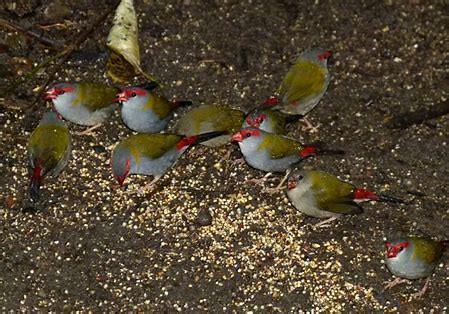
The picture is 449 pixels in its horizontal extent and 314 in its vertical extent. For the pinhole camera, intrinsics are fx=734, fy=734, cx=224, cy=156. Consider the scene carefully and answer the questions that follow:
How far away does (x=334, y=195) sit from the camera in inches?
169

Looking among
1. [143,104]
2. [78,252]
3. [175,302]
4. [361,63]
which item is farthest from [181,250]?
[361,63]

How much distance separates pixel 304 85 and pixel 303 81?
3 centimetres

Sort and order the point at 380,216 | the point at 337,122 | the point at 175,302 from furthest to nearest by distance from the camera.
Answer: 1. the point at 337,122
2. the point at 380,216
3. the point at 175,302

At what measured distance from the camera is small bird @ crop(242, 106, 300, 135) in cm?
454

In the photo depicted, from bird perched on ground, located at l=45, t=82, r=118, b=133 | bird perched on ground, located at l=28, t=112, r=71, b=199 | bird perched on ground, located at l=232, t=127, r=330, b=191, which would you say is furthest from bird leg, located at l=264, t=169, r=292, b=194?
bird perched on ground, located at l=28, t=112, r=71, b=199

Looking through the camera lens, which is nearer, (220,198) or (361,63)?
(220,198)

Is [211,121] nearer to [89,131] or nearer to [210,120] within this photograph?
[210,120]

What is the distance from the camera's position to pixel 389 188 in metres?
4.65

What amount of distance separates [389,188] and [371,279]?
646 mm

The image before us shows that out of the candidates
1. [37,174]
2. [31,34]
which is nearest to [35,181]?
[37,174]

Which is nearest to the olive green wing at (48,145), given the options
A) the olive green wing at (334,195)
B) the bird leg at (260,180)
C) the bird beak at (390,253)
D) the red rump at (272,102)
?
the bird leg at (260,180)

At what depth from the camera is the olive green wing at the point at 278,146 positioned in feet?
14.5

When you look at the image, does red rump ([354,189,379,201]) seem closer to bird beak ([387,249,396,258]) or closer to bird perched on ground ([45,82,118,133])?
bird beak ([387,249,396,258])

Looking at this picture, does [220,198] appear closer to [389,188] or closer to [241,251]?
[241,251]
